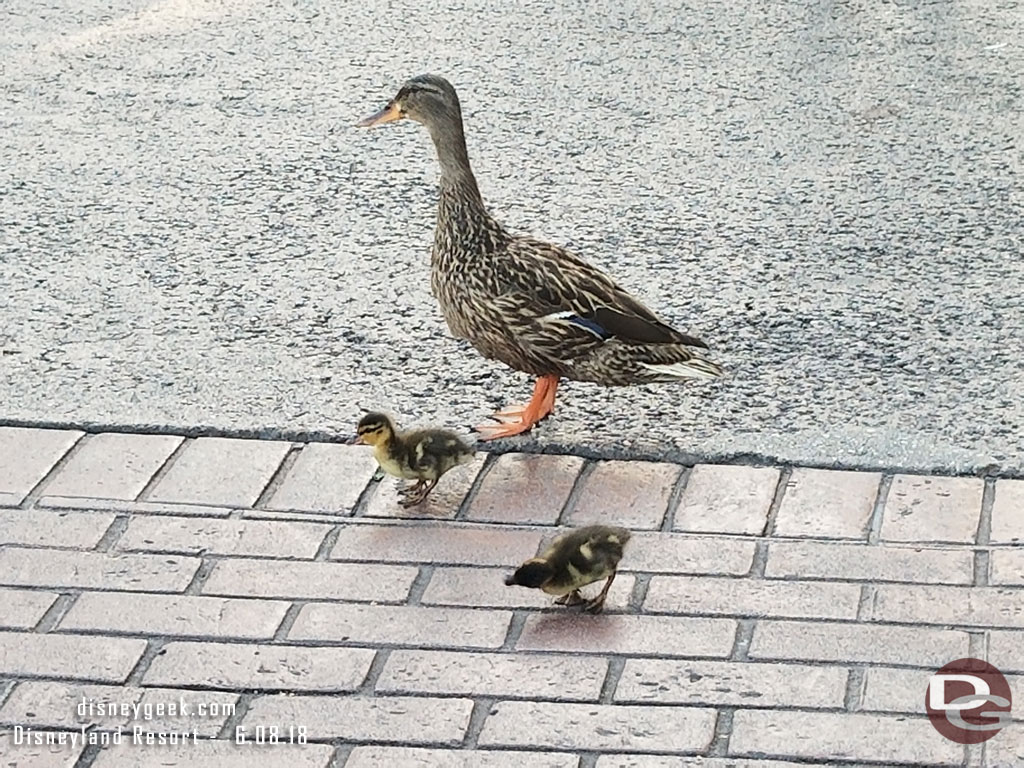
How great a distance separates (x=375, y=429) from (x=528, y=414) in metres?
0.59

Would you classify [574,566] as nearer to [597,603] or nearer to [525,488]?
[597,603]

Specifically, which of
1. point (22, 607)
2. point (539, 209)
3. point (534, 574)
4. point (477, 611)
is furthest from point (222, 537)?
point (539, 209)

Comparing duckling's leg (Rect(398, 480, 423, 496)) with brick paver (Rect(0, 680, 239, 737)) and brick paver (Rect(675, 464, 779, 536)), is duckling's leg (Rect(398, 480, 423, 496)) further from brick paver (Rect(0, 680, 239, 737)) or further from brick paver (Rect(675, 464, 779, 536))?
brick paver (Rect(0, 680, 239, 737))

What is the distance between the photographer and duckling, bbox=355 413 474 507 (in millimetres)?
4555

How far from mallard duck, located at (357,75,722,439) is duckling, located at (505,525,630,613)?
87cm

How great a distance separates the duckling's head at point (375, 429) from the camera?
4543 millimetres

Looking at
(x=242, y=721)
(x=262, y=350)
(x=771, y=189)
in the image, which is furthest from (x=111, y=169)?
(x=242, y=721)

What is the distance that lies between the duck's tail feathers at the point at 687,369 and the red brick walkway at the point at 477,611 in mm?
317

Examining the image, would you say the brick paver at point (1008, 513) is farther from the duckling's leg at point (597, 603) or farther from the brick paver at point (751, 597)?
the duckling's leg at point (597, 603)

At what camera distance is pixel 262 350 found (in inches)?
219

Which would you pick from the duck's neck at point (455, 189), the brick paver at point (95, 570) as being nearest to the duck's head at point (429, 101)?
the duck's neck at point (455, 189)

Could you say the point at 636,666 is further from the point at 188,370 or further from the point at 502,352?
the point at 188,370

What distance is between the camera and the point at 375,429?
454 centimetres

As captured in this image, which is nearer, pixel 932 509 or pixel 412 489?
pixel 932 509
